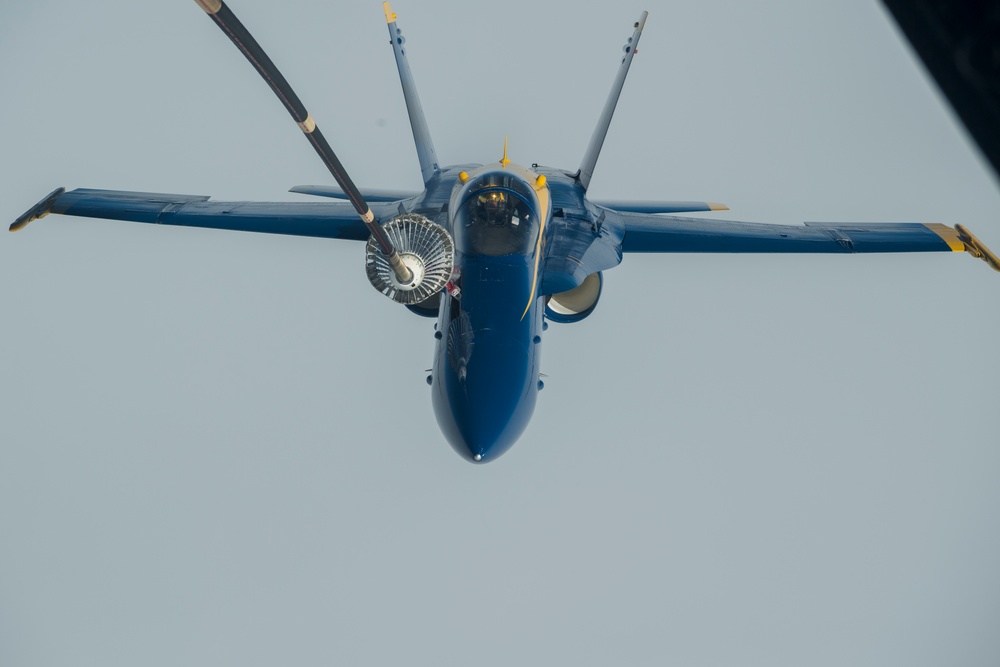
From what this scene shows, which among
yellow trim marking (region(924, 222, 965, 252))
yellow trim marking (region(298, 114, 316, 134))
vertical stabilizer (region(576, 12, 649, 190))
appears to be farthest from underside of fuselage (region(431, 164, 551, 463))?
yellow trim marking (region(924, 222, 965, 252))

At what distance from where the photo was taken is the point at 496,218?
1520cm

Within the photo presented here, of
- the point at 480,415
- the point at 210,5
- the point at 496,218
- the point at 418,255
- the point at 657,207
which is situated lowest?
the point at 210,5

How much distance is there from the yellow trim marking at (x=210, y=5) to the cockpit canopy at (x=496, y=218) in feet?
34.7

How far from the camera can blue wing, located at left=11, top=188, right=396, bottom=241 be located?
18906 millimetres

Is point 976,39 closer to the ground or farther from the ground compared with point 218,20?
closer to the ground

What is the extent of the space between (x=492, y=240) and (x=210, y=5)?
10763 millimetres

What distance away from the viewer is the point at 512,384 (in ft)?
45.2

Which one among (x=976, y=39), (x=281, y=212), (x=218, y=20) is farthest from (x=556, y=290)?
(x=976, y=39)

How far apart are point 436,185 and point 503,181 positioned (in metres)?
4.45

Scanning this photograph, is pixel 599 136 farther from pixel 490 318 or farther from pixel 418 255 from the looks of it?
pixel 418 255

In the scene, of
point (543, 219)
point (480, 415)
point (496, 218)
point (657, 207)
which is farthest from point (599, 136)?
point (480, 415)

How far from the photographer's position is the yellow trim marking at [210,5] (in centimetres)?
435

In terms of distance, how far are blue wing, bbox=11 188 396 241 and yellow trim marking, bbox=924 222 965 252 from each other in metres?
14.8

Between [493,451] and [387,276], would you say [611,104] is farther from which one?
[387,276]
